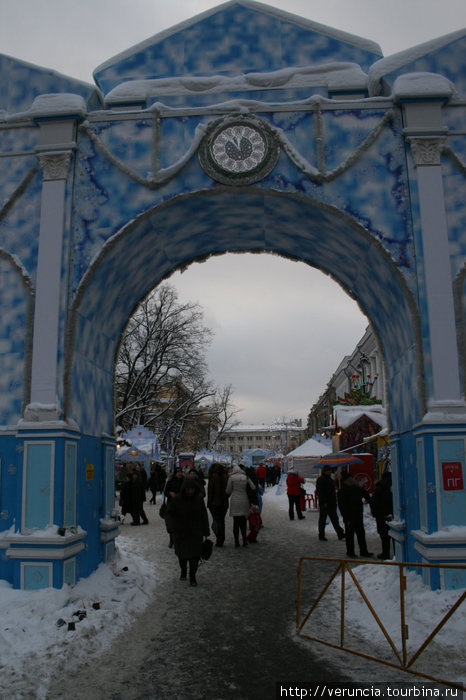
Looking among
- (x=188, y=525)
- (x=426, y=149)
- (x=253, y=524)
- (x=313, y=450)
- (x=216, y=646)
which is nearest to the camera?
(x=216, y=646)

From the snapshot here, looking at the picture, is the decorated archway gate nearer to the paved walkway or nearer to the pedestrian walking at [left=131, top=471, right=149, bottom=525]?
the paved walkway

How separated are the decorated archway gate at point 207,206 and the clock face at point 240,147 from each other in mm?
23

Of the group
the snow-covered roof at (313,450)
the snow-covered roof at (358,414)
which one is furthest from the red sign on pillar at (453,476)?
the snow-covered roof at (313,450)

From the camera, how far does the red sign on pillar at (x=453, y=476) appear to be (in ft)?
22.1

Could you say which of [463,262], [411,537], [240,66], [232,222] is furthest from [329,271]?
[411,537]

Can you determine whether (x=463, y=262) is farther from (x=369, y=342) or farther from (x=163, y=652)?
(x=369, y=342)

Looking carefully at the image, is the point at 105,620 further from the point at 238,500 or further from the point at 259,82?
the point at 259,82

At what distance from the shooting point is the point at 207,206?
27.8ft

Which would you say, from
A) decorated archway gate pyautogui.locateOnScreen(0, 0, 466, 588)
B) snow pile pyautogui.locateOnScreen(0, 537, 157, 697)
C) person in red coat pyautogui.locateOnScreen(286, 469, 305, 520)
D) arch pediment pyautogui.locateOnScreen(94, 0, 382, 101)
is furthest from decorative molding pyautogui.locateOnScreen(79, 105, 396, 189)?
person in red coat pyautogui.locateOnScreen(286, 469, 305, 520)

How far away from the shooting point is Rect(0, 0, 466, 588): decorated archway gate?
725cm

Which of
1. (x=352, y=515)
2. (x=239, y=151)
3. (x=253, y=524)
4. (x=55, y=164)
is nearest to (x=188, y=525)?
(x=352, y=515)

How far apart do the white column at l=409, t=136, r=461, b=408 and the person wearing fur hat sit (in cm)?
362

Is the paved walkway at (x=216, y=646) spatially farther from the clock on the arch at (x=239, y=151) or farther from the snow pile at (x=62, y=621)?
the clock on the arch at (x=239, y=151)

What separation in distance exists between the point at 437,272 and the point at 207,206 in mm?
3328
